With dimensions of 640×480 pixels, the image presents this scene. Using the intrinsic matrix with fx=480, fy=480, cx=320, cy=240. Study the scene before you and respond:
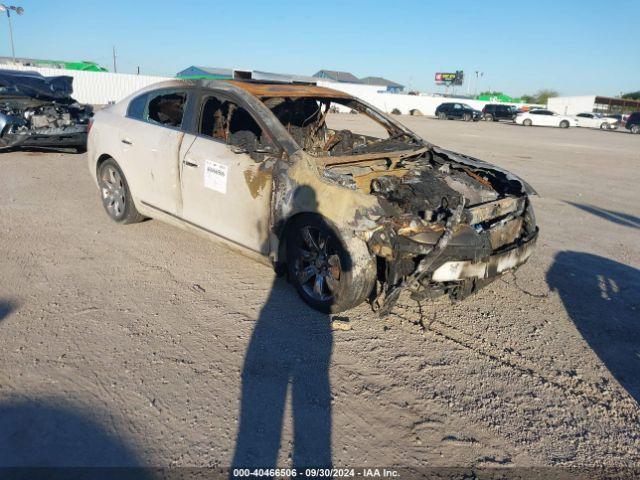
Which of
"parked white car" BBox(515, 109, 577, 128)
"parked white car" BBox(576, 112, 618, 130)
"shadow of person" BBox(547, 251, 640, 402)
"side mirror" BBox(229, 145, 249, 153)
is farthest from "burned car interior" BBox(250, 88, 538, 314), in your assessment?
"parked white car" BBox(576, 112, 618, 130)

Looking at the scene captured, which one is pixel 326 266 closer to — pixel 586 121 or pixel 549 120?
pixel 549 120

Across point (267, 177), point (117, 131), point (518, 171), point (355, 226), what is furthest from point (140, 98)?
point (518, 171)

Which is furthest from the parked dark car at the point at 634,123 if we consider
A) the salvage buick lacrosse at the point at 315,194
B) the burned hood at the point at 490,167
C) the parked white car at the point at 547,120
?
the salvage buick lacrosse at the point at 315,194

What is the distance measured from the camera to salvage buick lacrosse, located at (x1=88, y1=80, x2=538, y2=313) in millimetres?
3398

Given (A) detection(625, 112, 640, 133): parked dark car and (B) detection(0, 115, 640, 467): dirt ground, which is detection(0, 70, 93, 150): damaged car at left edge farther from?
(A) detection(625, 112, 640, 133): parked dark car

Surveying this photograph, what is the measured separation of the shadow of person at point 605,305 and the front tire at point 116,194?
447cm

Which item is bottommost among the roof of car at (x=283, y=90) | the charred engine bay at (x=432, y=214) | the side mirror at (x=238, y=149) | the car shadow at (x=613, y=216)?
the car shadow at (x=613, y=216)

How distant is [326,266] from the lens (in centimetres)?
366

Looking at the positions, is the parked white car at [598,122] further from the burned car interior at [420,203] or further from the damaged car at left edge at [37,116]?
the burned car interior at [420,203]

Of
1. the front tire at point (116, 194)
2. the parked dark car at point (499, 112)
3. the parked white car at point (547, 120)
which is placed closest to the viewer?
the front tire at point (116, 194)

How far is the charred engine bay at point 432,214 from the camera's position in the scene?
→ 333 cm

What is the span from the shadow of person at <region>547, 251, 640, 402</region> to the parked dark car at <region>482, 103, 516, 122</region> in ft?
122

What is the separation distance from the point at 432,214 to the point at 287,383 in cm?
160

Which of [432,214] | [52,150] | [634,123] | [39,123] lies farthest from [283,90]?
[634,123]
